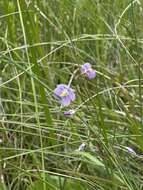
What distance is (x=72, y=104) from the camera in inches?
44.6

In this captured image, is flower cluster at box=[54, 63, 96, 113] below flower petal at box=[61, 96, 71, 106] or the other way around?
the other way around

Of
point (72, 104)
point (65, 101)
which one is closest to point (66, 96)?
point (65, 101)

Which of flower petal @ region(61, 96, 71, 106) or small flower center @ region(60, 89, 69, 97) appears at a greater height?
small flower center @ region(60, 89, 69, 97)

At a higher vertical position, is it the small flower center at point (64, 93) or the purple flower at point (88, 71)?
the purple flower at point (88, 71)

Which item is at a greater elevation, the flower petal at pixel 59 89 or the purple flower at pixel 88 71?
the purple flower at pixel 88 71

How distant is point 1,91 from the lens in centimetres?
140

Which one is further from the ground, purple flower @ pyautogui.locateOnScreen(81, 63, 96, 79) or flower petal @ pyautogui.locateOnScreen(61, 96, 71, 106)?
purple flower @ pyautogui.locateOnScreen(81, 63, 96, 79)

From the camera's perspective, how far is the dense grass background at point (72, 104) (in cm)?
95

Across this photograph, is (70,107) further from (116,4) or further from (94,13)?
(116,4)

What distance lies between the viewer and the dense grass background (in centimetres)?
95

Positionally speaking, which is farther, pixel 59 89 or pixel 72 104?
pixel 72 104

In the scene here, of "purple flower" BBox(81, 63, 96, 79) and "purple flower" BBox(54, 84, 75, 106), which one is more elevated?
"purple flower" BBox(81, 63, 96, 79)

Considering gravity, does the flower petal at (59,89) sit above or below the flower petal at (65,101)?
above

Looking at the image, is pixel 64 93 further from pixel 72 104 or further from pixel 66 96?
pixel 72 104
